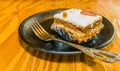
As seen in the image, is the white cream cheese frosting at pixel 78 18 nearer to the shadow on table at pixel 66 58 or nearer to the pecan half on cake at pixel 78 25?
the pecan half on cake at pixel 78 25

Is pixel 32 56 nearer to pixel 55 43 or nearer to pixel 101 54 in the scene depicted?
pixel 55 43

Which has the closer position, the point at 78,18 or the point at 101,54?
the point at 101,54

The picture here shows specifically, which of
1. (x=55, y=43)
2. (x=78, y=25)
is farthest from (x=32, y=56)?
(x=78, y=25)

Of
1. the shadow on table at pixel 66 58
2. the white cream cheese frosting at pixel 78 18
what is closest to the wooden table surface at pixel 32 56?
the shadow on table at pixel 66 58

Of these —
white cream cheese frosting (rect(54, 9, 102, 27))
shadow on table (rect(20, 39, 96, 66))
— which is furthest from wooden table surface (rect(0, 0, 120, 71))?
white cream cheese frosting (rect(54, 9, 102, 27))

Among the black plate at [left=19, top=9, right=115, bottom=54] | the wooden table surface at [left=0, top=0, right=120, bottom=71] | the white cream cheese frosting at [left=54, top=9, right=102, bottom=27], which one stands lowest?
the wooden table surface at [left=0, top=0, right=120, bottom=71]

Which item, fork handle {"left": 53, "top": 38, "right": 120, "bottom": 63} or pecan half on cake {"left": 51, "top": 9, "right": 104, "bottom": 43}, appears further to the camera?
pecan half on cake {"left": 51, "top": 9, "right": 104, "bottom": 43}

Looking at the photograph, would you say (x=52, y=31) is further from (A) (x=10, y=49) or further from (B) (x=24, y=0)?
(B) (x=24, y=0)

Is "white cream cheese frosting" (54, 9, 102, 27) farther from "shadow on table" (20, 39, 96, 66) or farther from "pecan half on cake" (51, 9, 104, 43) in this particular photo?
"shadow on table" (20, 39, 96, 66)
